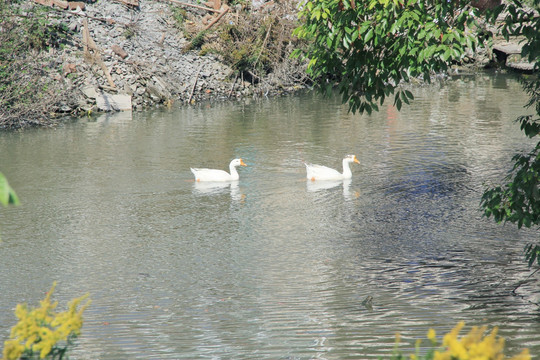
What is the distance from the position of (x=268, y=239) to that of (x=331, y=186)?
4.11m

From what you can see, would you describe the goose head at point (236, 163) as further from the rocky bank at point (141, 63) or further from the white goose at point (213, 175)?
the rocky bank at point (141, 63)

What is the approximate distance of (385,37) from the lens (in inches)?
334

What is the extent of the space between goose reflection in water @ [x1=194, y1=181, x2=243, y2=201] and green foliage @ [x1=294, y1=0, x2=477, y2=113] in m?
7.21

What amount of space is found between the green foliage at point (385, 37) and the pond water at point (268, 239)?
8.97 ft

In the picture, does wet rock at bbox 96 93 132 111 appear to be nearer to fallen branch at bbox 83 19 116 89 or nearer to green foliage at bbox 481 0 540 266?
fallen branch at bbox 83 19 116 89

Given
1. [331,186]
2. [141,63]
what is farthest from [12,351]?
[141,63]

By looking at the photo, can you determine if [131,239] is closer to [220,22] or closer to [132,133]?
[132,133]

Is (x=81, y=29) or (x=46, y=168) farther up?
(x=81, y=29)

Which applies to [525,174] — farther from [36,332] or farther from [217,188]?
[217,188]

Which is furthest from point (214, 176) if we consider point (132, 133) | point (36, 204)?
point (132, 133)

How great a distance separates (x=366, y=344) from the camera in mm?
7426

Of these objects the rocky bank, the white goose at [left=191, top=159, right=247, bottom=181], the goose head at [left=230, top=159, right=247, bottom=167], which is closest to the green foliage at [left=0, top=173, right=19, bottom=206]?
the white goose at [left=191, top=159, right=247, bottom=181]

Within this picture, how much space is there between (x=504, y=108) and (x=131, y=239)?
16952 millimetres

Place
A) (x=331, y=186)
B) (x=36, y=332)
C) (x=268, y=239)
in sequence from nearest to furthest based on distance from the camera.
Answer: (x=36, y=332)
(x=268, y=239)
(x=331, y=186)
